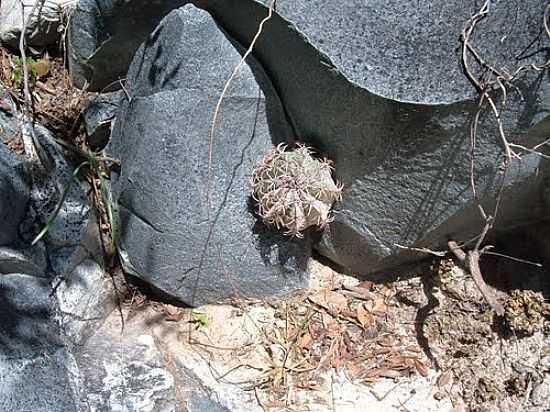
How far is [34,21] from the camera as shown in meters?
2.56

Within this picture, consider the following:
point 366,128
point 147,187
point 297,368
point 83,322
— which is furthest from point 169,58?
point 297,368

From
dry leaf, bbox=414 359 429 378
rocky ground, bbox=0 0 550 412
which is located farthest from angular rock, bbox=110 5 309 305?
dry leaf, bbox=414 359 429 378

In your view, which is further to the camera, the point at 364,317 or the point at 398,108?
the point at 364,317

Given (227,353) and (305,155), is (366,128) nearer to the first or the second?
(305,155)

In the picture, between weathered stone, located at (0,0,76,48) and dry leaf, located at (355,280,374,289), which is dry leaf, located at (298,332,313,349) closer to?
dry leaf, located at (355,280,374,289)

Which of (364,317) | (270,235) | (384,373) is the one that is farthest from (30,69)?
(384,373)

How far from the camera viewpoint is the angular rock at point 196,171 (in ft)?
7.16

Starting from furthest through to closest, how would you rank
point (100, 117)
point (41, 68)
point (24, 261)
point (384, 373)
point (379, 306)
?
point (41, 68)
point (100, 117)
point (379, 306)
point (384, 373)
point (24, 261)

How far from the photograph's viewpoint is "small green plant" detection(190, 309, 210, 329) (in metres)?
2.29

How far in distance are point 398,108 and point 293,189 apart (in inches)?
13.1

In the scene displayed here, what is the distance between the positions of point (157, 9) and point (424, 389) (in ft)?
4.16

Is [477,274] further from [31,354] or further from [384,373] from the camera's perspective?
[31,354]

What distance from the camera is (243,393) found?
2141 mm

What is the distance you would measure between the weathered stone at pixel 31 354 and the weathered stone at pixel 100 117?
549 millimetres
